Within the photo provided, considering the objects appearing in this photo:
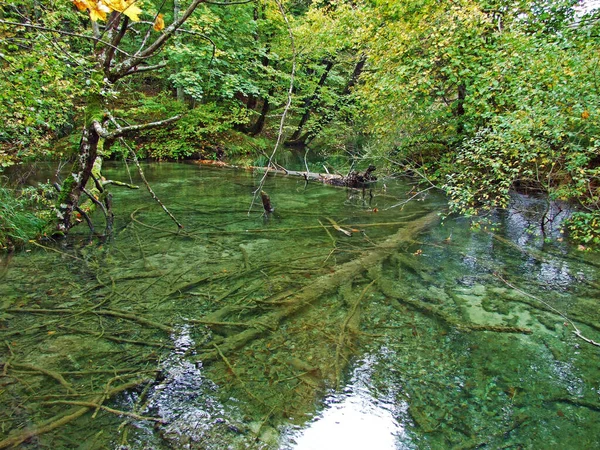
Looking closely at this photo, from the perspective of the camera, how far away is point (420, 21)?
8672 millimetres

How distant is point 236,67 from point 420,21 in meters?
10.7

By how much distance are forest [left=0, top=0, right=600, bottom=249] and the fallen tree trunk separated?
52.3 inches

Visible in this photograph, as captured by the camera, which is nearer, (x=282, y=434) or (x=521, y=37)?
(x=282, y=434)

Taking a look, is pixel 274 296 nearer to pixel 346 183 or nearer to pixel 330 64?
pixel 346 183

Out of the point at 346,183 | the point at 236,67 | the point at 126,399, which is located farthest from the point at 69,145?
the point at 126,399

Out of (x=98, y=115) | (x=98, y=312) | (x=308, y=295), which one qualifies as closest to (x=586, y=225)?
(x=308, y=295)

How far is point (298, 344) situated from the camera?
3.64 meters

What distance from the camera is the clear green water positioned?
2.67 meters

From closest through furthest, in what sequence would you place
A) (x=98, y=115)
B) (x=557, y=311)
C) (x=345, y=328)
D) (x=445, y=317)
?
(x=345, y=328)
(x=445, y=317)
(x=557, y=311)
(x=98, y=115)

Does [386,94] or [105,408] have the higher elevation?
[386,94]

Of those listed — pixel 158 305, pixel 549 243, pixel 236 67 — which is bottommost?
pixel 158 305

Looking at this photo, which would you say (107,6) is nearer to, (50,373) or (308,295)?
(50,373)

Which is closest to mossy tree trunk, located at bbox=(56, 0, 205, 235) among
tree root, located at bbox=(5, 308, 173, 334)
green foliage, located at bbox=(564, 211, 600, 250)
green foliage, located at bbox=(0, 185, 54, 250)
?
green foliage, located at bbox=(0, 185, 54, 250)

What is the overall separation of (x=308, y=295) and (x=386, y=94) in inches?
270
